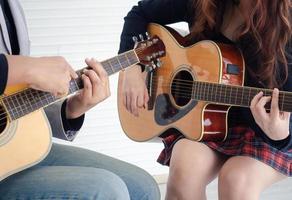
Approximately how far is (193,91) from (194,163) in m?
0.20

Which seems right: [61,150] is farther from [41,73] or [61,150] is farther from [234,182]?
[234,182]

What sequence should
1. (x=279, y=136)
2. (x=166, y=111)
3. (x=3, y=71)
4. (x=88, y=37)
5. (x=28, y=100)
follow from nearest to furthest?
(x=3, y=71) < (x=28, y=100) < (x=279, y=136) < (x=166, y=111) < (x=88, y=37)

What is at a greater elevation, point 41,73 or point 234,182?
point 41,73

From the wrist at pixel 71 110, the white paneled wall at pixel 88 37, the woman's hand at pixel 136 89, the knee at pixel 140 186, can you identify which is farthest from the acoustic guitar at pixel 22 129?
the white paneled wall at pixel 88 37

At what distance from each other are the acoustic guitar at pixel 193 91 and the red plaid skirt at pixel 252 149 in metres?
0.03

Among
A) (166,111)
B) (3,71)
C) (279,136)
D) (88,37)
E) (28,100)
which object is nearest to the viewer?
(3,71)

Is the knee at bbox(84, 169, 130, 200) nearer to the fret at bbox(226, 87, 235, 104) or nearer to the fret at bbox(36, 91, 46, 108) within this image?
the fret at bbox(36, 91, 46, 108)

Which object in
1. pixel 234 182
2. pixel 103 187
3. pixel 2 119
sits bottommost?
pixel 234 182

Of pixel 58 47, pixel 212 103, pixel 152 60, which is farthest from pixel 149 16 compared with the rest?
pixel 58 47

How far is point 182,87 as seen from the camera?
134 cm

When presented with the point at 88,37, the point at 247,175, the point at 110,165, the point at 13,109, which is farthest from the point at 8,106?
the point at 88,37

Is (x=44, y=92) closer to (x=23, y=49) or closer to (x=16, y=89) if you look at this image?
(x=16, y=89)

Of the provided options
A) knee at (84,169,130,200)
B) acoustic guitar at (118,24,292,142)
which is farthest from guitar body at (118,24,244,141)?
knee at (84,169,130,200)

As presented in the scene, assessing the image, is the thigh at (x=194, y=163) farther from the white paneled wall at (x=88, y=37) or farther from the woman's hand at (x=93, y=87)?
the white paneled wall at (x=88, y=37)
